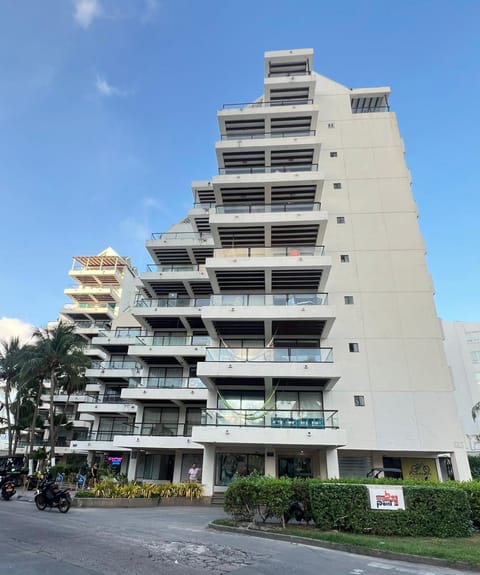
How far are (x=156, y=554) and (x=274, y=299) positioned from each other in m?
14.9

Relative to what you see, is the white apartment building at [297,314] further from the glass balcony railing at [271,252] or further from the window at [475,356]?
the window at [475,356]

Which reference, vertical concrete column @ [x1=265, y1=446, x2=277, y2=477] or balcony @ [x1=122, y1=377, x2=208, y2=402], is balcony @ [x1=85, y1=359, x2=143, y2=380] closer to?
balcony @ [x1=122, y1=377, x2=208, y2=402]

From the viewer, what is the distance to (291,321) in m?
21.6

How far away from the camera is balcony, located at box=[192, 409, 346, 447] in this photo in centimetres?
1783

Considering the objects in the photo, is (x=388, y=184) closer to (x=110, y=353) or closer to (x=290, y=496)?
(x=290, y=496)

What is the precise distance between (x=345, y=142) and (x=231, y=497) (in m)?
26.6

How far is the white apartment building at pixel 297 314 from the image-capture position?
2003 centimetres

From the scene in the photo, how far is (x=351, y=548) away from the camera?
8.66 m

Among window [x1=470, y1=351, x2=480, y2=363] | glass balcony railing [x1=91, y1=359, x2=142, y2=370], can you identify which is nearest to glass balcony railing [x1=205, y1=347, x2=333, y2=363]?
glass balcony railing [x1=91, y1=359, x2=142, y2=370]

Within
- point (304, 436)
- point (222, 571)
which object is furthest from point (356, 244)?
point (222, 571)

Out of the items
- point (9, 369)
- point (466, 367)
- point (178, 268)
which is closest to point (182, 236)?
point (178, 268)

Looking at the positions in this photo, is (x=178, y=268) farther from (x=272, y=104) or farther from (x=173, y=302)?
(x=272, y=104)

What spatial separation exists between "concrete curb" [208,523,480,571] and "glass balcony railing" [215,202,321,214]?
17.5 m

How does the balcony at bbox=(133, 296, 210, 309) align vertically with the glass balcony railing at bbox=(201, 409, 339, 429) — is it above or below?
above
